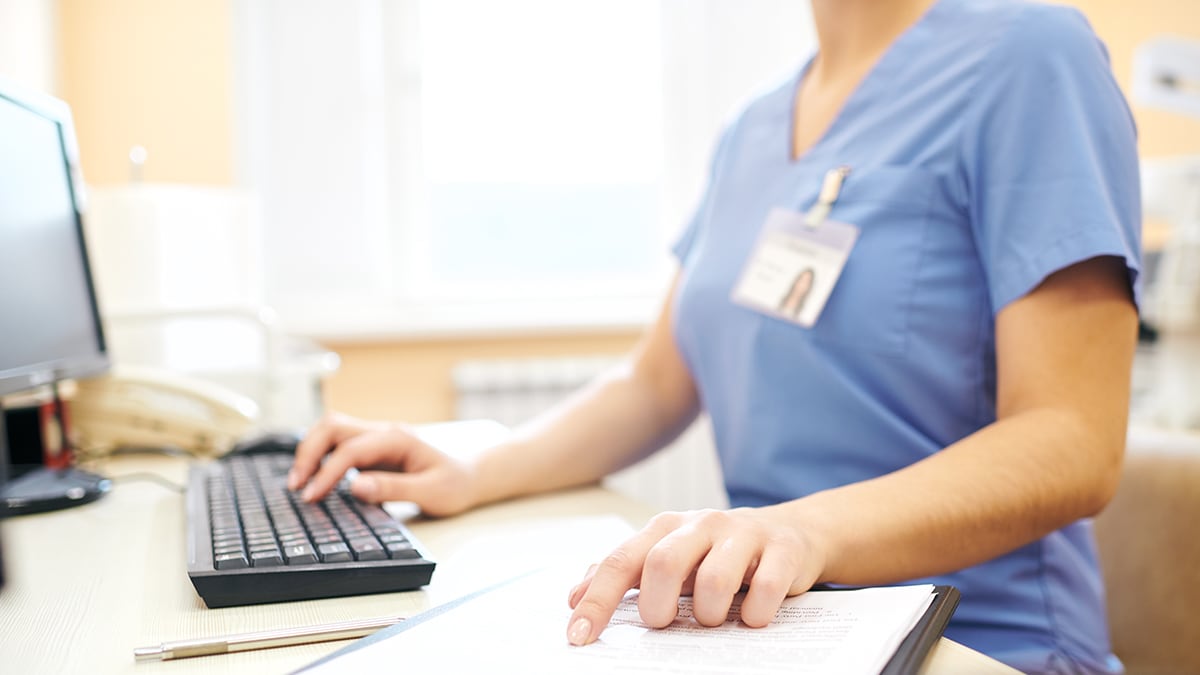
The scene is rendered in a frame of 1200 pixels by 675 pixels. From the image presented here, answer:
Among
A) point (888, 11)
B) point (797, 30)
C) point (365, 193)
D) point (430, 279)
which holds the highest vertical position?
point (797, 30)

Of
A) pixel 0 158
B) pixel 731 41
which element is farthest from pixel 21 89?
pixel 731 41

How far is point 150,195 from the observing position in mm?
1375

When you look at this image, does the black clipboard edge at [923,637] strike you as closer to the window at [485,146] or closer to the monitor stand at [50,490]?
the monitor stand at [50,490]

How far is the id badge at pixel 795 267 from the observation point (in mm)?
886

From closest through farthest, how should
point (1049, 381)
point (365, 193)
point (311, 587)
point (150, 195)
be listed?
point (311, 587) → point (1049, 381) → point (150, 195) → point (365, 193)

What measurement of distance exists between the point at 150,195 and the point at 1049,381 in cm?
119

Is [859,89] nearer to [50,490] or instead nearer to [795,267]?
[795,267]

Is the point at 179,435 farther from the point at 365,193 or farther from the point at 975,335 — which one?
the point at 365,193

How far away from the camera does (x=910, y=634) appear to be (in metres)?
0.47

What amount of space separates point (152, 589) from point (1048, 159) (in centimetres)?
74

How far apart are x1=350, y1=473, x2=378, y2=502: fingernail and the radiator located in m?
1.78

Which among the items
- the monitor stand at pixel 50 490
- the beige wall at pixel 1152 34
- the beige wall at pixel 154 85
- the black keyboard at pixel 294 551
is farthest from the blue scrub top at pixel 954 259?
the beige wall at pixel 1152 34

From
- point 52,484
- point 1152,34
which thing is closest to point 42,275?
point 52,484

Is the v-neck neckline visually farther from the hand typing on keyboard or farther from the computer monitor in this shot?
the computer monitor
